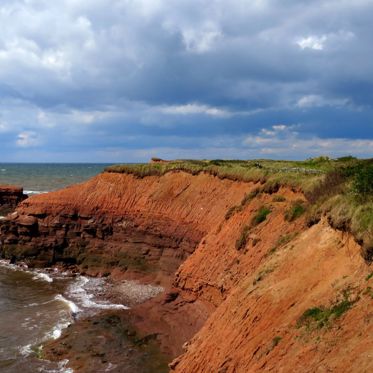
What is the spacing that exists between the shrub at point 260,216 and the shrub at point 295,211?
1.28 meters

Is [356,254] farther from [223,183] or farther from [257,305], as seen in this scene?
[223,183]

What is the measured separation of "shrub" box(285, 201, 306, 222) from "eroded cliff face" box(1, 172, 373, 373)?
9.3 inches

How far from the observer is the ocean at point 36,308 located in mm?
18125

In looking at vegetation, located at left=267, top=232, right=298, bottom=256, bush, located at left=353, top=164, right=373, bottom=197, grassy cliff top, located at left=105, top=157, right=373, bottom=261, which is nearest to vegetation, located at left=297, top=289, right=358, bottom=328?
grassy cliff top, located at left=105, top=157, right=373, bottom=261

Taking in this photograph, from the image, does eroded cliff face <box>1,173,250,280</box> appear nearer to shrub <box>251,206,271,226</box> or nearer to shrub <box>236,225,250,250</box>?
shrub <box>251,206,271,226</box>

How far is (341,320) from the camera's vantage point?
29.2 ft

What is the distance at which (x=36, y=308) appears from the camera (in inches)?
971

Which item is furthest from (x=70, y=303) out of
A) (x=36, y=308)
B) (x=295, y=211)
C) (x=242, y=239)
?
(x=295, y=211)

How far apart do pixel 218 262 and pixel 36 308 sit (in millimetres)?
11382

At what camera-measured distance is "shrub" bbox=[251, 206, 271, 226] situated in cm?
1936

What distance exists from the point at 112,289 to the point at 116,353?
1022 cm

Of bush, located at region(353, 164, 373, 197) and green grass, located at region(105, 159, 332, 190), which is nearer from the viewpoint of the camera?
bush, located at region(353, 164, 373, 197)

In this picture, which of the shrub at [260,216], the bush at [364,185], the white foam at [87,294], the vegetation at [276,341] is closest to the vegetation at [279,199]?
the shrub at [260,216]

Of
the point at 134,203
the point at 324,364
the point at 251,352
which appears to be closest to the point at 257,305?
the point at 251,352
